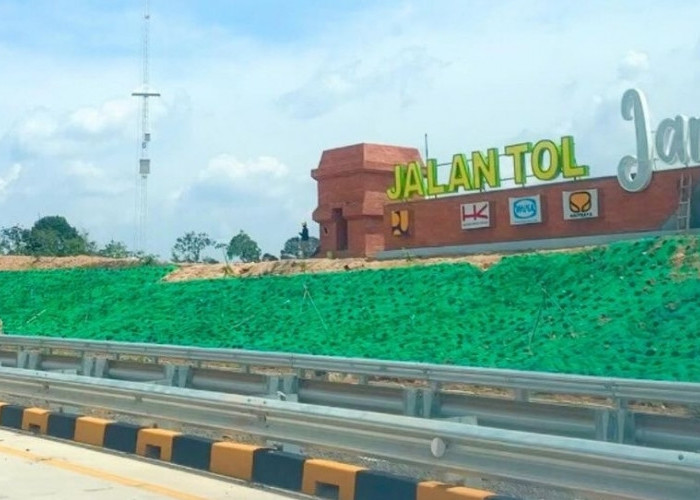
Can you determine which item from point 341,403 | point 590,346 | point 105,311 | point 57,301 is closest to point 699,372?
point 590,346

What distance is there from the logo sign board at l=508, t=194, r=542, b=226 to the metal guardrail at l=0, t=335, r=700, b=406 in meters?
19.3

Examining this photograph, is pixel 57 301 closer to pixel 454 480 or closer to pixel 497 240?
pixel 497 240

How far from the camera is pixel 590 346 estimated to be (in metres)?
20.4

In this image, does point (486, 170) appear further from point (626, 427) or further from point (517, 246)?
point (626, 427)

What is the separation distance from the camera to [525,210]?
34.9 meters

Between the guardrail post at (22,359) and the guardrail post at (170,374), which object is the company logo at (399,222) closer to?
the guardrail post at (22,359)

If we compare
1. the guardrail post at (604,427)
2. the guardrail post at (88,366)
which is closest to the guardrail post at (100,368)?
the guardrail post at (88,366)

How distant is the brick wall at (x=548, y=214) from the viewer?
3100cm

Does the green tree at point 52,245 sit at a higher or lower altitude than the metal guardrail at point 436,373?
higher

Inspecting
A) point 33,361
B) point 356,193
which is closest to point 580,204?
point 356,193

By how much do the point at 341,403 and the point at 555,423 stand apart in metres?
3.46

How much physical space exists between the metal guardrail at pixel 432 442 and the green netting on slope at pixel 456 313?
8.75 metres

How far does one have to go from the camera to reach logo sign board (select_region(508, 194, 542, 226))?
34500 mm

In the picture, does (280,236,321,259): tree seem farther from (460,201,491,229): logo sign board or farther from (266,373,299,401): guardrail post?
(266,373,299,401): guardrail post
